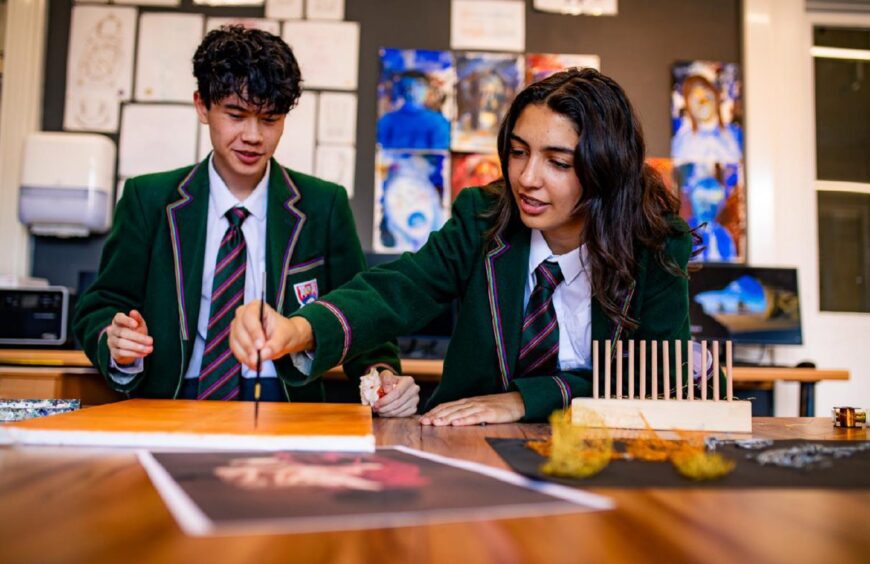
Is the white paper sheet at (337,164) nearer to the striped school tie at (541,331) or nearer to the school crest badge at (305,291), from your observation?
the school crest badge at (305,291)

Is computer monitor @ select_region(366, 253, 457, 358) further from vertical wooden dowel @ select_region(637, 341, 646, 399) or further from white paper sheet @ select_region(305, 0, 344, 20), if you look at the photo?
vertical wooden dowel @ select_region(637, 341, 646, 399)

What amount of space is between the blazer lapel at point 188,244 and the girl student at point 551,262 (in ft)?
1.26

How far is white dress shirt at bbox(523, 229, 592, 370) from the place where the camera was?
148 cm

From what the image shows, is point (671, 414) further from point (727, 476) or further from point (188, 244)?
point (188, 244)

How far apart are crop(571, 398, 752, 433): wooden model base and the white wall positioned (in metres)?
2.55

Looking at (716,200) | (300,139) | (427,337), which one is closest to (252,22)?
(300,139)

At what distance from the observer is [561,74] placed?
151cm

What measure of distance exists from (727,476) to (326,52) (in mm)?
3163

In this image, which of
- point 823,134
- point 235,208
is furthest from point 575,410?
point 823,134

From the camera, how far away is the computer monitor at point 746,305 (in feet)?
10.8

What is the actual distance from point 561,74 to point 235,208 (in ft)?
2.50

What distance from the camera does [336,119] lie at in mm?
3469

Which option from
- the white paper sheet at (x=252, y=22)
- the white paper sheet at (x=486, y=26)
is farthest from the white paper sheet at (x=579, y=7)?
the white paper sheet at (x=252, y=22)

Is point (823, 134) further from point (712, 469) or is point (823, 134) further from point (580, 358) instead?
point (712, 469)
